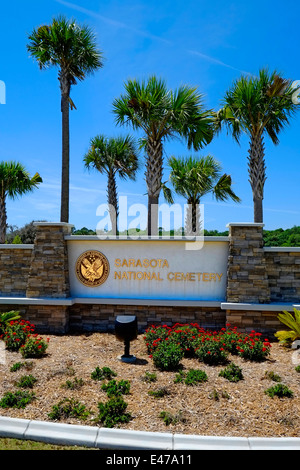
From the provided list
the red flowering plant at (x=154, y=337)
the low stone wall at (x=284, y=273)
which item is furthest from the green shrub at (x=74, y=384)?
the low stone wall at (x=284, y=273)

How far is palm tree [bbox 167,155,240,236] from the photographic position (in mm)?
15547

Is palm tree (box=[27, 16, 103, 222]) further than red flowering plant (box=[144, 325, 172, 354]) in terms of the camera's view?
Yes

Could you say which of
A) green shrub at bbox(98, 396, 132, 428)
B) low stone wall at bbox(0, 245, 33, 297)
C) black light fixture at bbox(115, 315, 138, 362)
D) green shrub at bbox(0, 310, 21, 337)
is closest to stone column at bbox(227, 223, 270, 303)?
black light fixture at bbox(115, 315, 138, 362)

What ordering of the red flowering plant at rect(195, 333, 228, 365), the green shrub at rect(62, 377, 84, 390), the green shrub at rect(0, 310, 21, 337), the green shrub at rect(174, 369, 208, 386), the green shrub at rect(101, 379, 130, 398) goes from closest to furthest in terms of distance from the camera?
the green shrub at rect(101, 379, 130, 398)
the green shrub at rect(62, 377, 84, 390)
the green shrub at rect(174, 369, 208, 386)
the red flowering plant at rect(195, 333, 228, 365)
the green shrub at rect(0, 310, 21, 337)

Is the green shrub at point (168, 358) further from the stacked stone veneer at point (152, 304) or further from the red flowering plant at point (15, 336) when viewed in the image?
the red flowering plant at point (15, 336)

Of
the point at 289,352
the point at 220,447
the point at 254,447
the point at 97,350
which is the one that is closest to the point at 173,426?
the point at 220,447

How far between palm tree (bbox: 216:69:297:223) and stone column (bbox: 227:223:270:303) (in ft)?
19.8

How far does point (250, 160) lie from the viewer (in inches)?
577

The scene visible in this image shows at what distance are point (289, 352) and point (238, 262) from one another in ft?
7.47

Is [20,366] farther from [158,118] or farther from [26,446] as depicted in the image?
[158,118]

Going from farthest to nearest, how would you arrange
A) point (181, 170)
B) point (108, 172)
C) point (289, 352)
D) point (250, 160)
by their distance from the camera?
1. point (108, 172)
2. point (181, 170)
3. point (250, 160)
4. point (289, 352)

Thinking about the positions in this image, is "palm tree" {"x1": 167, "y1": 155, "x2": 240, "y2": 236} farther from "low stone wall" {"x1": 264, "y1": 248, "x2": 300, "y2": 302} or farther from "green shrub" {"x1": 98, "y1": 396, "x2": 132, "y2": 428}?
"green shrub" {"x1": 98, "y1": 396, "x2": 132, "y2": 428}
